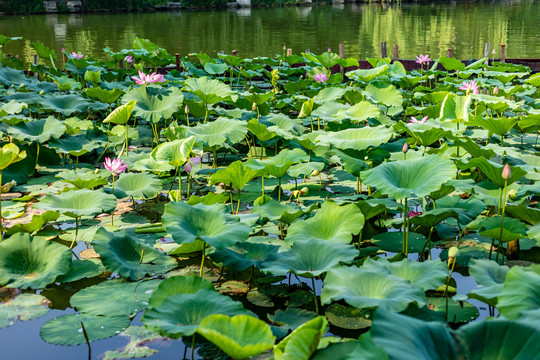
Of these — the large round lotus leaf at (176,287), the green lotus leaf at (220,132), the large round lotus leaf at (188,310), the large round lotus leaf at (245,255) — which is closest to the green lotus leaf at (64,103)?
the green lotus leaf at (220,132)

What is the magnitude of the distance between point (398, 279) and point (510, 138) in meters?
3.13

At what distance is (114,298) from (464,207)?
1578 mm

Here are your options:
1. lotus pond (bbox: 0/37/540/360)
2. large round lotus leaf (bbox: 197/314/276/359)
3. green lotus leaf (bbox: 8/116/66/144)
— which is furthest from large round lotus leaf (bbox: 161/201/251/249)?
green lotus leaf (bbox: 8/116/66/144)

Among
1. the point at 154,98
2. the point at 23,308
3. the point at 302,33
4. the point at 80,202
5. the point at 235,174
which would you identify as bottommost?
the point at 23,308

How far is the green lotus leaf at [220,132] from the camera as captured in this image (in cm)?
320

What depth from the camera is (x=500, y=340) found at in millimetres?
1116

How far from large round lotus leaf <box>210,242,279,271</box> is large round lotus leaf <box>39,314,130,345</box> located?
1.38 ft

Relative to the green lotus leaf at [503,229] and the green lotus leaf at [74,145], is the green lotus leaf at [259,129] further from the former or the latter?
the green lotus leaf at [503,229]

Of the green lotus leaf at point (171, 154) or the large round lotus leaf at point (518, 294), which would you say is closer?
the large round lotus leaf at point (518, 294)

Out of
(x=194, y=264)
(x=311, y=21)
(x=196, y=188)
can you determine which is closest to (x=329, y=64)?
(x=196, y=188)

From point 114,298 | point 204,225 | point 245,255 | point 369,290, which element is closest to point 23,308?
point 114,298

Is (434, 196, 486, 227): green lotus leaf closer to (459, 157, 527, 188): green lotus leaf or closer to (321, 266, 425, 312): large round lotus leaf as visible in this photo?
(459, 157, 527, 188): green lotus leaf

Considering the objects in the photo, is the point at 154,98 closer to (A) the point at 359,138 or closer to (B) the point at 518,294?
(A) the point at 359,138

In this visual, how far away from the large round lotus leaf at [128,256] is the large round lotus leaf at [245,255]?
0.31 m
